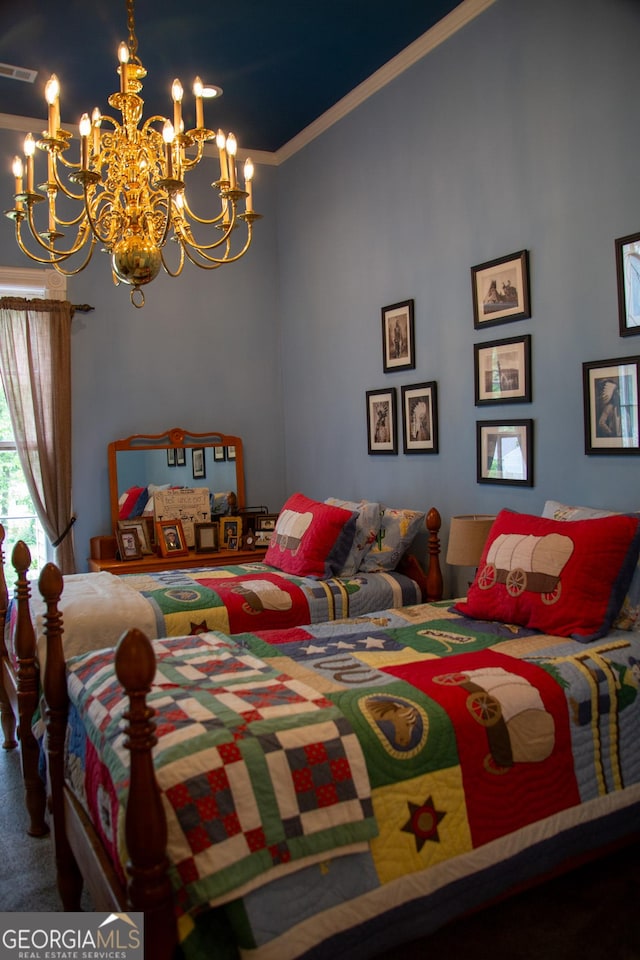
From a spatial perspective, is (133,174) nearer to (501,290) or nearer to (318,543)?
(501,290)

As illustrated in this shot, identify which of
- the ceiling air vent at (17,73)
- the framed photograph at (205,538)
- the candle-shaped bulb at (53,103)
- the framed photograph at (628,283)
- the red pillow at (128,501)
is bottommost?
the framed photograph at (205,538)

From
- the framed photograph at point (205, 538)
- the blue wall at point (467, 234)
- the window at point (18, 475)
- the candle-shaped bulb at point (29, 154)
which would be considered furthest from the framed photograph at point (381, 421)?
the candle-shaped bulb at point (29, 154)

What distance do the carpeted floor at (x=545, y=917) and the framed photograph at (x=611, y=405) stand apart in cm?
134

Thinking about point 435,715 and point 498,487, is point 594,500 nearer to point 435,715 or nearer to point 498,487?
point 498,487

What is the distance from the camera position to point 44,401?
4410 millimetres

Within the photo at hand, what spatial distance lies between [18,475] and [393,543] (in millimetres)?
2371

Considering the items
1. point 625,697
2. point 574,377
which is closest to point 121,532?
point 574,377

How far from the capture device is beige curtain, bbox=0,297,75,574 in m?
4.32

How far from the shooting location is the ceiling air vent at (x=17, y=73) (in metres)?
3.74

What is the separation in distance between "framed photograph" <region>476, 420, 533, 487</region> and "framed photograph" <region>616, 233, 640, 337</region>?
59cm

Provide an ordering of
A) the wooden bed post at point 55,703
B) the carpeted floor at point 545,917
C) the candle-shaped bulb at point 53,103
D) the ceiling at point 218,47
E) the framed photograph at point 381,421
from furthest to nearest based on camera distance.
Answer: the framed photograph at point 381,421, the ceiling at point 218,47, the candle-shaped bulb at point 53,103, the wooden bed post at point 55,703, the carpeted floor at point 545,917

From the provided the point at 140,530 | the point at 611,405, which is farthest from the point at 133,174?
the point at 140,530

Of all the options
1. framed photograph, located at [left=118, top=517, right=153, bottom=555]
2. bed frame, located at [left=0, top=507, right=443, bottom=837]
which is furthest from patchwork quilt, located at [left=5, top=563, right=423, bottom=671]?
framed photograph, located at [left=118, top=517, right=153, bottom=555]

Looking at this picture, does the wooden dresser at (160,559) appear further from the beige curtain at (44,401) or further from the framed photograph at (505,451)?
the framed photograph at (505,451)
